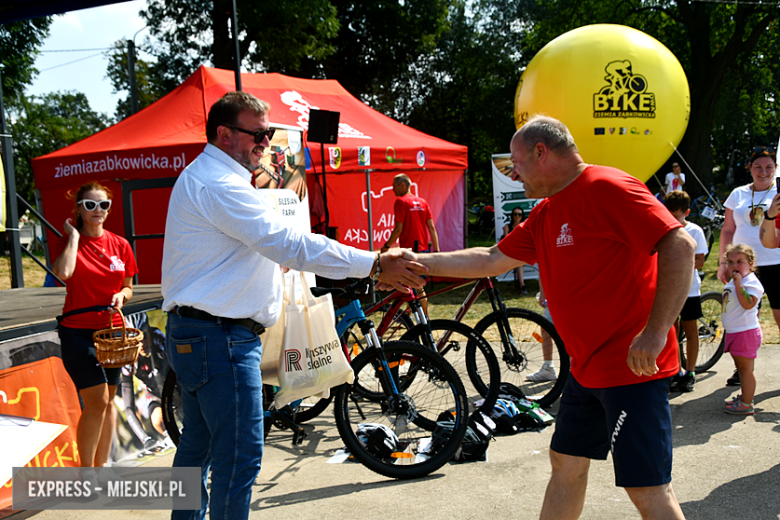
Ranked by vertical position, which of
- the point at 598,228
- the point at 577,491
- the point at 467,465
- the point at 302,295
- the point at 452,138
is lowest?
the point at 467,465

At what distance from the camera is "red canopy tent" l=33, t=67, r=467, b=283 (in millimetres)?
9867

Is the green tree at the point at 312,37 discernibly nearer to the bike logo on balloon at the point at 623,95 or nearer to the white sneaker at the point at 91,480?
the bike logo on balloon at the point at 623,95

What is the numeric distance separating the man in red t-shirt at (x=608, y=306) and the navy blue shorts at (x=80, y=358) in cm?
272

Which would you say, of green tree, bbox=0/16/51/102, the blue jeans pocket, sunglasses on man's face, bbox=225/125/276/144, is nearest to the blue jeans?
the blue jeans pocket

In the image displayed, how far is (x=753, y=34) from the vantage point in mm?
21719

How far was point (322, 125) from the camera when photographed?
23.8 ft

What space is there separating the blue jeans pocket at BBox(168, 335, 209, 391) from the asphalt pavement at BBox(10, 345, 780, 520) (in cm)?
140

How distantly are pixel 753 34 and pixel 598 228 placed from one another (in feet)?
79.4

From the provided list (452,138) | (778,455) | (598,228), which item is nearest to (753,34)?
(452,138)

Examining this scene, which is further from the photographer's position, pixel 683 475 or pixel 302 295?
pixel 302 295

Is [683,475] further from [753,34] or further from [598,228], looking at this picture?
[753,34]

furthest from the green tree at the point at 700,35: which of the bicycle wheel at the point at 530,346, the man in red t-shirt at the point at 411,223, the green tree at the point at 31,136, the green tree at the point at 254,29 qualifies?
the green tree at the point at 31,136

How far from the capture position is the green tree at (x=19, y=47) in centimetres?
1836

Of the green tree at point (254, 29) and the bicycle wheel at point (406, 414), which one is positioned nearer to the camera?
the bicycle wheel at point (406, 414)
